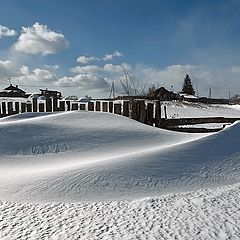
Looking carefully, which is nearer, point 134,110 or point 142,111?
point 142,111

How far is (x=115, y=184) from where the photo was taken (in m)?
5.05

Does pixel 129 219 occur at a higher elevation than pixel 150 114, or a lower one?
lower

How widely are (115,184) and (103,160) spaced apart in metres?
1.11

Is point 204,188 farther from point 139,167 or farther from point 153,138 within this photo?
point 153,138

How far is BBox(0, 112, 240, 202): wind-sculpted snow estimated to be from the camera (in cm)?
497

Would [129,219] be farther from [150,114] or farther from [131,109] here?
[131,109]

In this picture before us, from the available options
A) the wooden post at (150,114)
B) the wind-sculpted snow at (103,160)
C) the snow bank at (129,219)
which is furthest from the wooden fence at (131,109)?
the snow bank at (129,219)

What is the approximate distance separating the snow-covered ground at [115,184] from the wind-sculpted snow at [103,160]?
16 millimetres

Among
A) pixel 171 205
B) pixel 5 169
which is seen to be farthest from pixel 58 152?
pixel 171 205

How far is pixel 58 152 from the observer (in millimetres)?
7254

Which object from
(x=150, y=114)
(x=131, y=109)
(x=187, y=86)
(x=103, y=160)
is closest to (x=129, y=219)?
(x=103, y=160)

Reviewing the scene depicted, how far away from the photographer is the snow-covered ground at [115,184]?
3691 millimetres

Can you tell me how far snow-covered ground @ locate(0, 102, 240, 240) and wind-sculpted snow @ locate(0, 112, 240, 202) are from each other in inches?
0.6

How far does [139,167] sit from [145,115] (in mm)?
6130
